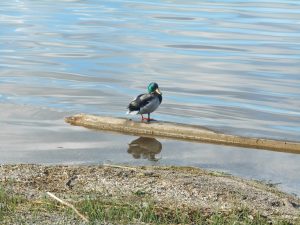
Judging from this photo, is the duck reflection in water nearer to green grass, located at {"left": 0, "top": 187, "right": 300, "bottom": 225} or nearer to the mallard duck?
the mallard duck

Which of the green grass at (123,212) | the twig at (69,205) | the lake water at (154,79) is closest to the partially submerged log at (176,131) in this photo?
the lake water at (154,79)

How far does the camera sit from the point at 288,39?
75.9 feet

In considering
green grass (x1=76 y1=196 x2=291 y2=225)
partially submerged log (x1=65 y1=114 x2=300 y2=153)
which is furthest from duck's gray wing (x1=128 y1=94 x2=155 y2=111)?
green grass (x1=76 y1=196 x2=291 y2=225)

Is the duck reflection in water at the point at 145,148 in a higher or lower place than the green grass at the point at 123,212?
lower

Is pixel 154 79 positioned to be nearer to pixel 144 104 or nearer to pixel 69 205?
pixel 144 104

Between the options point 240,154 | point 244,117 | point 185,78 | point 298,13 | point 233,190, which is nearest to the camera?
point 233,190

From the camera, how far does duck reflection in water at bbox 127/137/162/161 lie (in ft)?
37.3

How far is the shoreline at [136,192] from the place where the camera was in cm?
657

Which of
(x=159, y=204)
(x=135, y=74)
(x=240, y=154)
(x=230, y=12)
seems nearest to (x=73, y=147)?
(x=240, y=154)

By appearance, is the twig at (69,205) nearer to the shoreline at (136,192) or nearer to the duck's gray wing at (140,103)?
the shoreline at (136,192)

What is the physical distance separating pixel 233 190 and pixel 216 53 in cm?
1257

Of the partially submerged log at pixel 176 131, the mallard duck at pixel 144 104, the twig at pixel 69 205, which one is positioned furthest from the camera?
the mallard duck at pixel 144 104

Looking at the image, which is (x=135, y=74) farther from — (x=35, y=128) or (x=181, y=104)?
(x=35, y=128)

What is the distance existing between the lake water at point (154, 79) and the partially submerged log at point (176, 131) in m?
0.11
